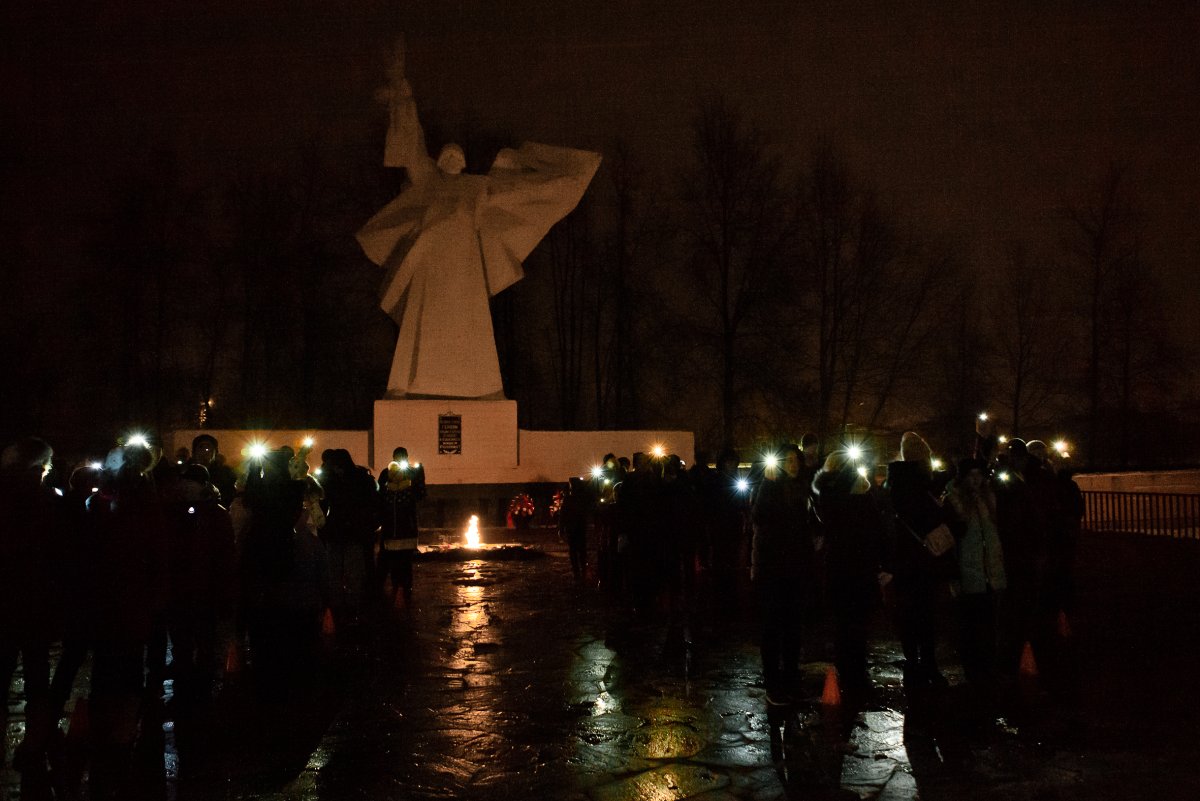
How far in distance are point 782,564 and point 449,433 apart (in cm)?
1614

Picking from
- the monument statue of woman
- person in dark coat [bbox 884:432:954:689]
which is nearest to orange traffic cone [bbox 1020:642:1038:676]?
person in dark coat [bbox 884:432:954:689]

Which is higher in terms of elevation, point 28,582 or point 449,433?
point 449,433

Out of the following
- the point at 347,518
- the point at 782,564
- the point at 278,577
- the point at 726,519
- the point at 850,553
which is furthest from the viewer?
the point at 726,519

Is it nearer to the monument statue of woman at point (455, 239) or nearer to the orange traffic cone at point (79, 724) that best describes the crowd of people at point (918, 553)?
the orange traffic cone at point (79, 724)

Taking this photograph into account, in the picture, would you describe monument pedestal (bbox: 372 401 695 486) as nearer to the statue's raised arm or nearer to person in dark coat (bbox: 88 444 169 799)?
the statue's raised arm

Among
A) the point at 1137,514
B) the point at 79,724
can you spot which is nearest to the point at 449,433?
the point at 1137,514

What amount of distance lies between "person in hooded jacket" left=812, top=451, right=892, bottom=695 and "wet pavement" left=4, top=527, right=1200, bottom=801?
28 centimetres

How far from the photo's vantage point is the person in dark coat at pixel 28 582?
5.49 metres

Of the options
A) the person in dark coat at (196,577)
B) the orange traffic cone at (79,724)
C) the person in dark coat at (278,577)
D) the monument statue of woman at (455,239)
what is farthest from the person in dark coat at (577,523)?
the monument statue of woman at (455,239)

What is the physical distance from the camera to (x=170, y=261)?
32.4 m

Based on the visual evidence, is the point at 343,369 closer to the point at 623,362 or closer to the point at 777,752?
the point at 623,362

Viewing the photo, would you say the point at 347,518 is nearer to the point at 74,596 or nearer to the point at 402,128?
the point at 74,596

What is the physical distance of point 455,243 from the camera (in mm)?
23094

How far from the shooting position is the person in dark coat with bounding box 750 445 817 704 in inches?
268
